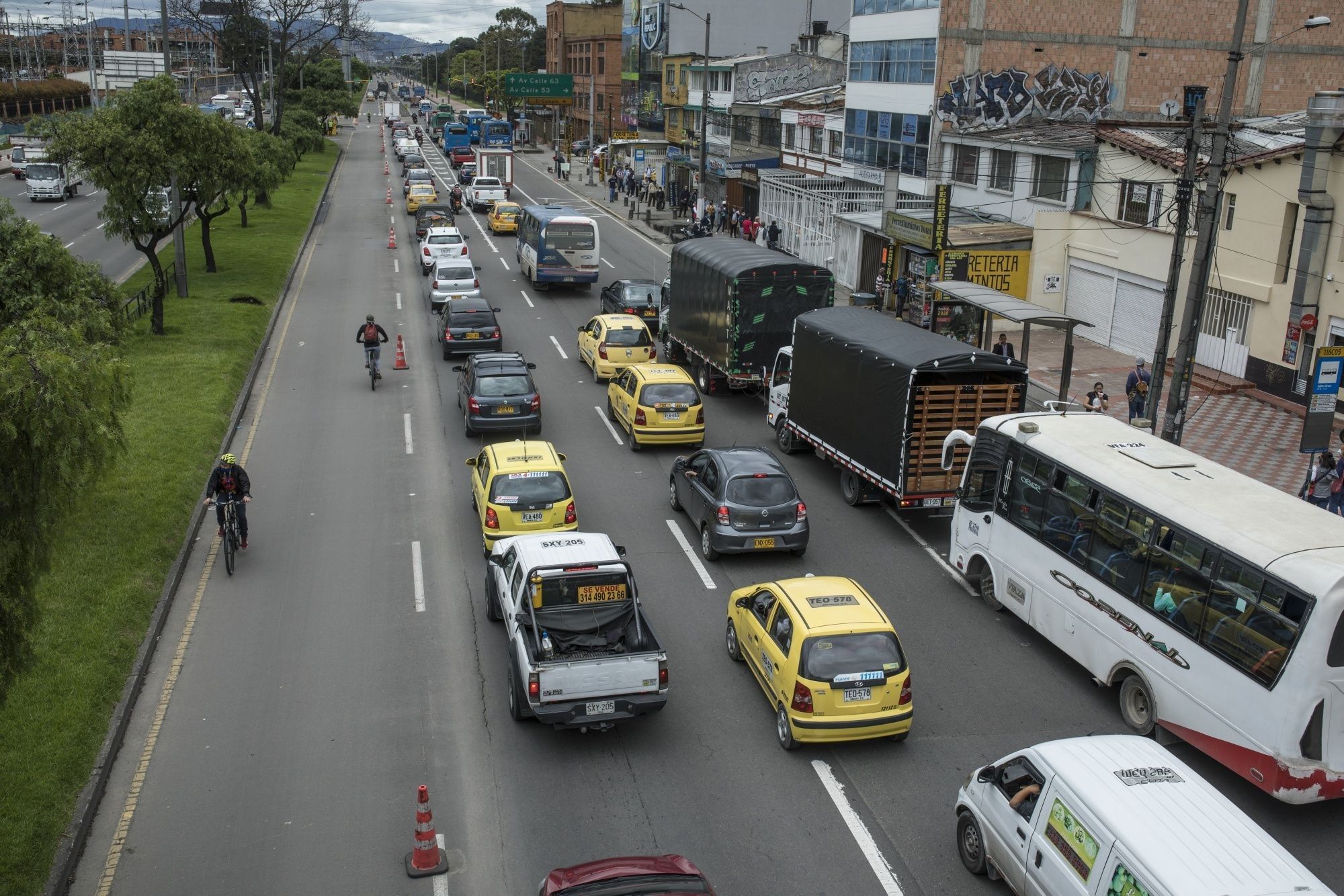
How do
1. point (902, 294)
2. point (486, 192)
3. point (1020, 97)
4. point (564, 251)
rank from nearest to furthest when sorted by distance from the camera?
point (902, 294) < point (564, 251) < point (1020, 97) < point (486, 192)

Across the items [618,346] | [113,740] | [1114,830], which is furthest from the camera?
[618,346]

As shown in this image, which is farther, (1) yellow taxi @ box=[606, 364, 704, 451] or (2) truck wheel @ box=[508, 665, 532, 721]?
(1) yellow taxi @ box=[606, 364, 704, 451]

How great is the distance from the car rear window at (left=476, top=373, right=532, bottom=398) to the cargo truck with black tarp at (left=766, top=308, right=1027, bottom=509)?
606 centimetres

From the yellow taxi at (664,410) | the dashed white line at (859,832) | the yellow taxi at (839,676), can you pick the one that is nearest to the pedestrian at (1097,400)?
the yellow taxi at (664,410)

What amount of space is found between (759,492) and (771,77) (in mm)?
52189

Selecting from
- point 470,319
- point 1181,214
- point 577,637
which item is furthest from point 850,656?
point 470,319

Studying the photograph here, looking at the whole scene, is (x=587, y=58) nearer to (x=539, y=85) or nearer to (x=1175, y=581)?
(x=539, y=85)

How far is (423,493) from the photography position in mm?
20047

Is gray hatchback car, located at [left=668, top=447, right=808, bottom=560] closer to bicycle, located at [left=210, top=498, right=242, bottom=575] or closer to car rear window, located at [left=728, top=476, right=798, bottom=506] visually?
car rear window, located at [left=728, top=476, right=798, bottom=506]

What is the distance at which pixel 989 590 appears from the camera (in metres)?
15.9

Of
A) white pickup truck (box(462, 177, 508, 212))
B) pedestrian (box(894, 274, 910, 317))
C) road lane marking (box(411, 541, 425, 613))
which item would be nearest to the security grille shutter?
pedestrian (box(894, 274, 910, 317))

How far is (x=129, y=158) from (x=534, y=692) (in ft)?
82.5

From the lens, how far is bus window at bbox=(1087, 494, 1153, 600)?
41.5 feet

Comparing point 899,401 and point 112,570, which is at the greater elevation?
point 899,401
